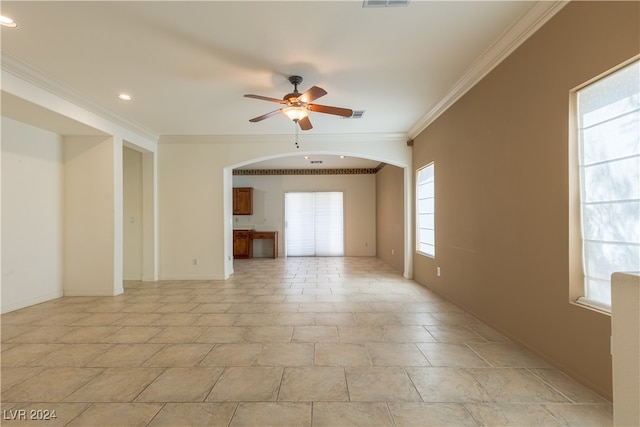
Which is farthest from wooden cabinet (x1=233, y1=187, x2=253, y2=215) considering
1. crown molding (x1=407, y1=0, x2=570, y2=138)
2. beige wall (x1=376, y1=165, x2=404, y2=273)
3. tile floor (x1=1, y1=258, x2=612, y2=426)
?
crown molding (x1=407, y1=0, x2=570, y2=138)

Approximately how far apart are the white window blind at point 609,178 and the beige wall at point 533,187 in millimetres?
106

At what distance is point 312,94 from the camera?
2951 millimetres

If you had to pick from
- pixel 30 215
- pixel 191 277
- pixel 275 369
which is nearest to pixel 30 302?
pixel 30 215

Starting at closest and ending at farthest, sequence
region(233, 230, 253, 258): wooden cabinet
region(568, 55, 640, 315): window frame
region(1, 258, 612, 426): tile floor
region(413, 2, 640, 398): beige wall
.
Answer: region(1, 258, 612, 426): tile floor → region(413, 2, 640, 398): beige wall → region(568, 55, 640, 315): window frame → region(233, 230, 253, 258): wooden cabinet

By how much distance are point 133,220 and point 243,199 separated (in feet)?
11.8

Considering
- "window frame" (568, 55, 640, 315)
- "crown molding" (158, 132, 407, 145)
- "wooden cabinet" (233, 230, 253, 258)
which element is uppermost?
"crown molding" (158, 132, 407, 145)

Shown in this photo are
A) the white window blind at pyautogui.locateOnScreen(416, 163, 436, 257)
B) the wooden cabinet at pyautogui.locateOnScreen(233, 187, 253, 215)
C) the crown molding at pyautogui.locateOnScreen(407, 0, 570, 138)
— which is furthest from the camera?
the wooden cabinet at pyautogui.locateOnScreen(233, 187, 253, 215)

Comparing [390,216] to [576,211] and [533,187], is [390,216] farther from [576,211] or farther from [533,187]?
[576,211]

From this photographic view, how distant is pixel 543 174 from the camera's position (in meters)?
2.29

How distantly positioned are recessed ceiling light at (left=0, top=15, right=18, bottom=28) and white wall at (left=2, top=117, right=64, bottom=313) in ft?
6.41

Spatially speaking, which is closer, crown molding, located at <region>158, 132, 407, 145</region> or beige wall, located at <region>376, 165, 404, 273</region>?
crown molding, located at <region>158, 132, 407, 145</region>

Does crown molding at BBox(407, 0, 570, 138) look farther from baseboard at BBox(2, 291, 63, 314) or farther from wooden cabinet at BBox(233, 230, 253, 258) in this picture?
wooden cabinet at BBox(233, 230, 253, 258)

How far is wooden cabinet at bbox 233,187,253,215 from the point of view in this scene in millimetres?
8953

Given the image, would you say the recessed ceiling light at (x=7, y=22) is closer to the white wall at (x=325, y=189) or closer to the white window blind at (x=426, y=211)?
the white window blind at (x=426, y=211)
